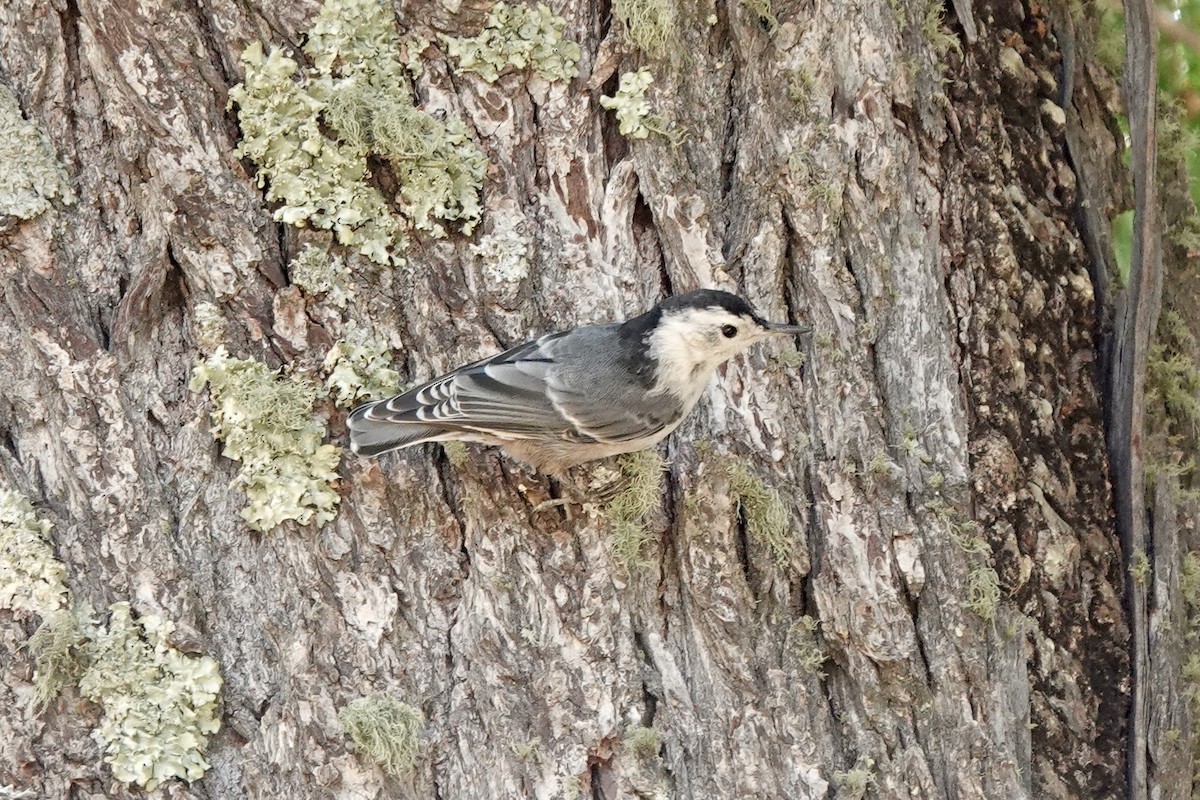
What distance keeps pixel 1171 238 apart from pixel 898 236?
3.12 feet

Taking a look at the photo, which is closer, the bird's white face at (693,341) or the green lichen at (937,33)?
the bird's white face at (693,341)

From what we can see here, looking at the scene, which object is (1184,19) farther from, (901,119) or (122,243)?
(122,243)

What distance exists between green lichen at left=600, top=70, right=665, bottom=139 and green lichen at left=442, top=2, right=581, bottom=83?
6.1 inches

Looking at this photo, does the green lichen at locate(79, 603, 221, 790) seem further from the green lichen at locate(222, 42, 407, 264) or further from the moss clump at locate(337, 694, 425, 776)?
the green lichen at locate(222, 42, 407, 264)

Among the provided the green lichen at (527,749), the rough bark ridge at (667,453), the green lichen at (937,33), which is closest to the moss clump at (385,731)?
the rough bark ridge at (667,453)

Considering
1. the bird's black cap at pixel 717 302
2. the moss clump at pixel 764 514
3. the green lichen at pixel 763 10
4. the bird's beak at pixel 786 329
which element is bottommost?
the moss clump at pixel 764 514

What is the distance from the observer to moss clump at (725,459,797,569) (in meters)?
2.66

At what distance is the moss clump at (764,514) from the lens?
8.73ft

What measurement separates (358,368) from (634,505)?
742 millimetres

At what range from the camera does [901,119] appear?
2.95 meters

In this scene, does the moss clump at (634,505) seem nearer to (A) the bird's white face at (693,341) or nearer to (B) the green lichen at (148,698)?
(A) the bird's white face at (693,341)

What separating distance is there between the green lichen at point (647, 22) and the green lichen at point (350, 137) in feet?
1.66

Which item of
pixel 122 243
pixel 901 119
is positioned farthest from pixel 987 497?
pixel 122 243

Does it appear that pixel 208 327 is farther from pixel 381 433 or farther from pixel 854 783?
pixel 854 783
